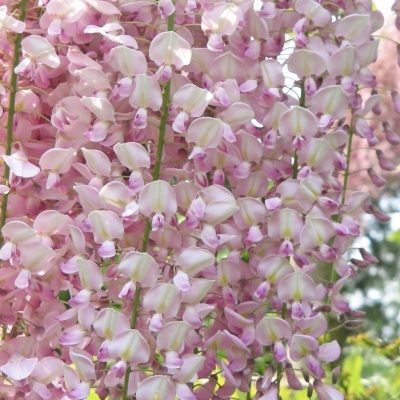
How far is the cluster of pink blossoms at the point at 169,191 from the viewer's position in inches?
24.3

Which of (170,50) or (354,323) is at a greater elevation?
(170,50)

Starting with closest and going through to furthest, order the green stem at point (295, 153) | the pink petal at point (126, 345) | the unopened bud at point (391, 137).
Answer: the pink petal at point (126, 345) < the green stem at point (295, 153) < the unopened bud at point (391, 137)

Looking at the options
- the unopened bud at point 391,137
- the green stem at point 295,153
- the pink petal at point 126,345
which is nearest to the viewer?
the pink petal at point 126,345

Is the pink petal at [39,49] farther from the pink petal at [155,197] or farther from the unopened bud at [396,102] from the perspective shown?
the unopened bud at [396,102]

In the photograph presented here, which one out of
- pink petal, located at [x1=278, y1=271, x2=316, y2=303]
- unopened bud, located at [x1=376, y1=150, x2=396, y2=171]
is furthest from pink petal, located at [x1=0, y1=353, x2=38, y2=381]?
unopened bud, located at [x1=376, y1=150, x2=396, y2=171]

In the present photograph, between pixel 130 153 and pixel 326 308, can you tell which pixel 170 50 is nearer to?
pixel 130 153

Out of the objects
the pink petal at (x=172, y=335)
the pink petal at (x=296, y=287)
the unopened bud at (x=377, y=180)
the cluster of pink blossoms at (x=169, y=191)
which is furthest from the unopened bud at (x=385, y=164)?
the pink petal at (x=172, y=335)

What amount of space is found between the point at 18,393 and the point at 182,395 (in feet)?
0.54

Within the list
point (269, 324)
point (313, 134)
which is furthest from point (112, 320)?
point (313, 134)

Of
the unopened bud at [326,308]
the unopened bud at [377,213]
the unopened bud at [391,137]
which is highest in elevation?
the unopened bud at [391,137]

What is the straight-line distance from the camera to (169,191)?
61cm

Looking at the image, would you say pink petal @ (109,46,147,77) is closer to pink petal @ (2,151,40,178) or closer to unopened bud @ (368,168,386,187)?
pink petal @ (2,151,40,178)

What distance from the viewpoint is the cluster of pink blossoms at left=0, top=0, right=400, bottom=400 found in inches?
24.3

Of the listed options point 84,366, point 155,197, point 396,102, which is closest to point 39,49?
point 155,197
